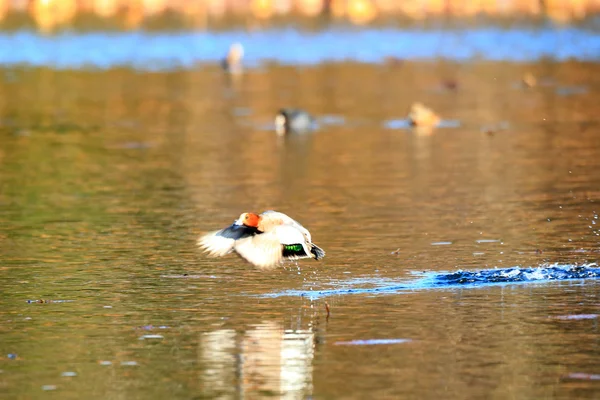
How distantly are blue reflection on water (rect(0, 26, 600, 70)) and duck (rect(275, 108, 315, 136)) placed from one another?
18.8 m

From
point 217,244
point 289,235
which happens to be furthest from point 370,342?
point 217,244

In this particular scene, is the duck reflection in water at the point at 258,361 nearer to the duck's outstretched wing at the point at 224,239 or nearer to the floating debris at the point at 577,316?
the duck's outstretched wing at the point at 224,239

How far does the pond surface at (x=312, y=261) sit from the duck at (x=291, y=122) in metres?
0.44

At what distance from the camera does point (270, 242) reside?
432 inches

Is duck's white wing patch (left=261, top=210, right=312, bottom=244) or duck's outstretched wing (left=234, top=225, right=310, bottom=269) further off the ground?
duck's white wing patch (left=261, top=210, right=312, bottom=244)


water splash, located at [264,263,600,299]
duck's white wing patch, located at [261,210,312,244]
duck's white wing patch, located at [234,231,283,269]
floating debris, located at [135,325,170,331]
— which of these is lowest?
floating debris, located at [135,325,170,331]

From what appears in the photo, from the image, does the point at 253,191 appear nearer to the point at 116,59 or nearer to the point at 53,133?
the point at 53,133

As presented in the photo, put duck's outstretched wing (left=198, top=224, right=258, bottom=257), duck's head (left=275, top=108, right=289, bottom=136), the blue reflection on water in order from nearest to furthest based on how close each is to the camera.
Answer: duck's outstretched wing (left=198, top=224, right=258, bottom=257) → duck's head (left=275, top=108, right=289, bottom=136) → the blue reflection on water

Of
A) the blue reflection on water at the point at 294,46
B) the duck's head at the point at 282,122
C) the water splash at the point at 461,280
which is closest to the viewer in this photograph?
the water splash at the point at 461,280

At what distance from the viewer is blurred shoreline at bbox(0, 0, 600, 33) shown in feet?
220

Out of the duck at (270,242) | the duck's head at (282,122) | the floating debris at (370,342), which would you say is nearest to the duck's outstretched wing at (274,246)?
the duck at (270,242)

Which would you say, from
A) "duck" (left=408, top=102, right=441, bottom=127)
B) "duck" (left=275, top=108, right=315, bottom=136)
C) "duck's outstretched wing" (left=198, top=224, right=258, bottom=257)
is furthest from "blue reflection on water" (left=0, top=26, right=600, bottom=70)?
"duck's outstretched wing" (left=198, top=224, right=258, bottom=257)

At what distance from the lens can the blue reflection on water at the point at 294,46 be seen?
152 ft

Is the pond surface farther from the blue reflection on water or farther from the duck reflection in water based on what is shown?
the blue reflection on water
